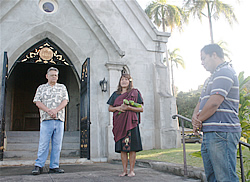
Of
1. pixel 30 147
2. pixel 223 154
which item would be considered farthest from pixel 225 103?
pixel 30 147

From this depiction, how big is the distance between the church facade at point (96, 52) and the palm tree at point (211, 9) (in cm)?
1459

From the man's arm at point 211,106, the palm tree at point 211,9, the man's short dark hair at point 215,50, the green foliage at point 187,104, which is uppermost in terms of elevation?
the palm tree at point 211,9

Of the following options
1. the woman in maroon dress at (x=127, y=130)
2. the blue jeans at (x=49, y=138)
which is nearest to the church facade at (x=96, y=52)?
the blue jeans at (x=49, y=138)

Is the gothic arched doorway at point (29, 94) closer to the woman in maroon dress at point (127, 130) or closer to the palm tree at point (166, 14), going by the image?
the woman in maroon dress at point (127, 130)

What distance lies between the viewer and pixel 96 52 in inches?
372

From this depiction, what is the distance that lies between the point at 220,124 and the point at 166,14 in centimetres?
2691

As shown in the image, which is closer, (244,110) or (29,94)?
(244,110)

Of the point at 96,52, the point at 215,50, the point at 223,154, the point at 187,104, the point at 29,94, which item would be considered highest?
the point at 187,104

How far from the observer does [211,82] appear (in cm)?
284

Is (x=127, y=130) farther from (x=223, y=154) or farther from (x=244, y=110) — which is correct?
(x=244, y=110)

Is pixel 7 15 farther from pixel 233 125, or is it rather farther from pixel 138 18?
pixel 233 125

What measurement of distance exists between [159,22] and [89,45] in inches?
818

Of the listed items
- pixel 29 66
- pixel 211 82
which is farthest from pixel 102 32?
pixel 29 66

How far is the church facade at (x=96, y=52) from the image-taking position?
870 centimetres
